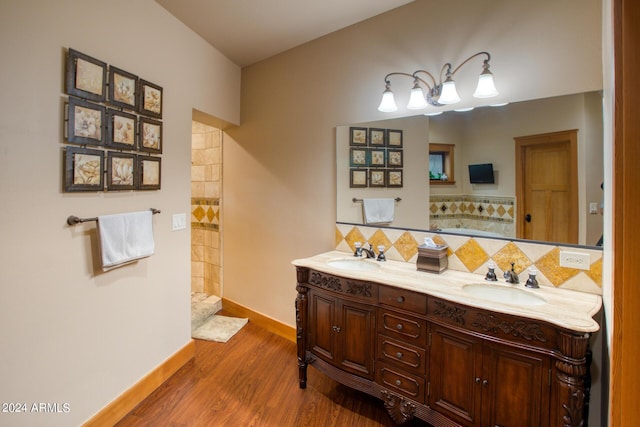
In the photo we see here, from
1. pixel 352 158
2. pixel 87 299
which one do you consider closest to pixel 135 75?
pixel 87 299

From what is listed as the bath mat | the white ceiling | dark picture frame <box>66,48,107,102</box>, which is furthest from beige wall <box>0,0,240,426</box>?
the bath mat

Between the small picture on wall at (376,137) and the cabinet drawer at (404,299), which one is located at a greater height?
the small picture on wall at (376,137)

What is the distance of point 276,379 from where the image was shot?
87.0 inches

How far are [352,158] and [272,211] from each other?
978mm

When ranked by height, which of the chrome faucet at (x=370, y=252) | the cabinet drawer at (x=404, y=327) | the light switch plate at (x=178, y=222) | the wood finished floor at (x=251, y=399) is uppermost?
the light switch plate at (x=178, y=222)

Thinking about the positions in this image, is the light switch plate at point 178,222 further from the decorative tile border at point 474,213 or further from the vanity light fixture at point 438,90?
the decorative tile border at point 474,213

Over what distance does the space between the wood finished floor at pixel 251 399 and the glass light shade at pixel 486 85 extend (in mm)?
1977

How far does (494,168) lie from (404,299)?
3.22ft

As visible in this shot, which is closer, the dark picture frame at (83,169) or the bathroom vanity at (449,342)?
the bathroom vanity at (449,342)

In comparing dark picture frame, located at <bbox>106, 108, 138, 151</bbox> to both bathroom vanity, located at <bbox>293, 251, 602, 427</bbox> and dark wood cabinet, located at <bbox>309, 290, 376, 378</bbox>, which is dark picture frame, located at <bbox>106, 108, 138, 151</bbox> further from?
dark wood cabinet, located at <bbox>309, 290, 376, 378</bbox>

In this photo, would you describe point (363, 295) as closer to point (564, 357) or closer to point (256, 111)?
point (564, 357)

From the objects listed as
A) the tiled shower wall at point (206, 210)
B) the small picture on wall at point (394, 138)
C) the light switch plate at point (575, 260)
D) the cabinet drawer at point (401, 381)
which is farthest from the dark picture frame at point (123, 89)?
the light switch plate at point (575, 260)

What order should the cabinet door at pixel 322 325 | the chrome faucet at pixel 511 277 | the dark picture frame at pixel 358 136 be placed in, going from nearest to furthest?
the chrome faucet at pixel 511 277
the cabinet door at pixel 322 325
the dark picture frame at pixel 358 136

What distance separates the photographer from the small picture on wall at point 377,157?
224cm
